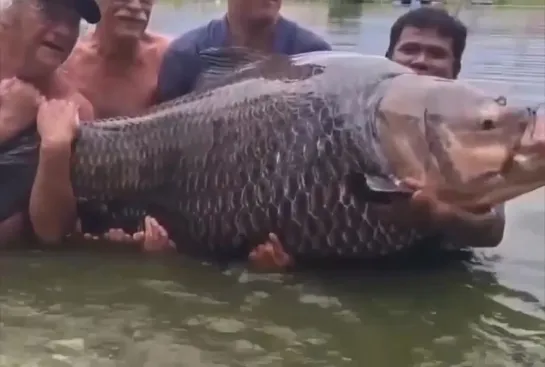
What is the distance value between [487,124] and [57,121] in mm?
1710

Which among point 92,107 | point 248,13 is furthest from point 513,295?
point 92,107

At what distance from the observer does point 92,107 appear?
456 cm

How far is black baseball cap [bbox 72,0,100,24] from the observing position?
159 inches

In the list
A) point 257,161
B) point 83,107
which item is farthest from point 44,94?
point 257,161

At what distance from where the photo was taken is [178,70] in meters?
4.64

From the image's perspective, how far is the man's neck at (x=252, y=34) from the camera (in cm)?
459

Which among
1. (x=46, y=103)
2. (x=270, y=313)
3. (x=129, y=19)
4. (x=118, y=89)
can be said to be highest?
(x=129, y=19)

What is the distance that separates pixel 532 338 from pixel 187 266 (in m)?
1.33

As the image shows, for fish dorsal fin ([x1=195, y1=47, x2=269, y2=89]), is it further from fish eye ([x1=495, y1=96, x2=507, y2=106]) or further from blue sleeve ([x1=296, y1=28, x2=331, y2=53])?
fish eye ([x1=495, y1=96, x2=507, y2=106])

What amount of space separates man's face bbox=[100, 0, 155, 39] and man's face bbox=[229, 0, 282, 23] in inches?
18.0

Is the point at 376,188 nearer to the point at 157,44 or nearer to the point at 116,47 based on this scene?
the point at 116,47

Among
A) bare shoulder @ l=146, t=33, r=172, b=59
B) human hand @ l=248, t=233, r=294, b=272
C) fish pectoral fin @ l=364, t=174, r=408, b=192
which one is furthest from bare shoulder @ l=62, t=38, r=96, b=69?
fish pectoral fin @ l=364, t=174, r=408, b=192

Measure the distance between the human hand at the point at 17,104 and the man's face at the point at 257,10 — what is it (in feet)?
3.67

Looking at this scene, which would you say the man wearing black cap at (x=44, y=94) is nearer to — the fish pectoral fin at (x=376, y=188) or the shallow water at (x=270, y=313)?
the shallow water at (x=270, y=313)
